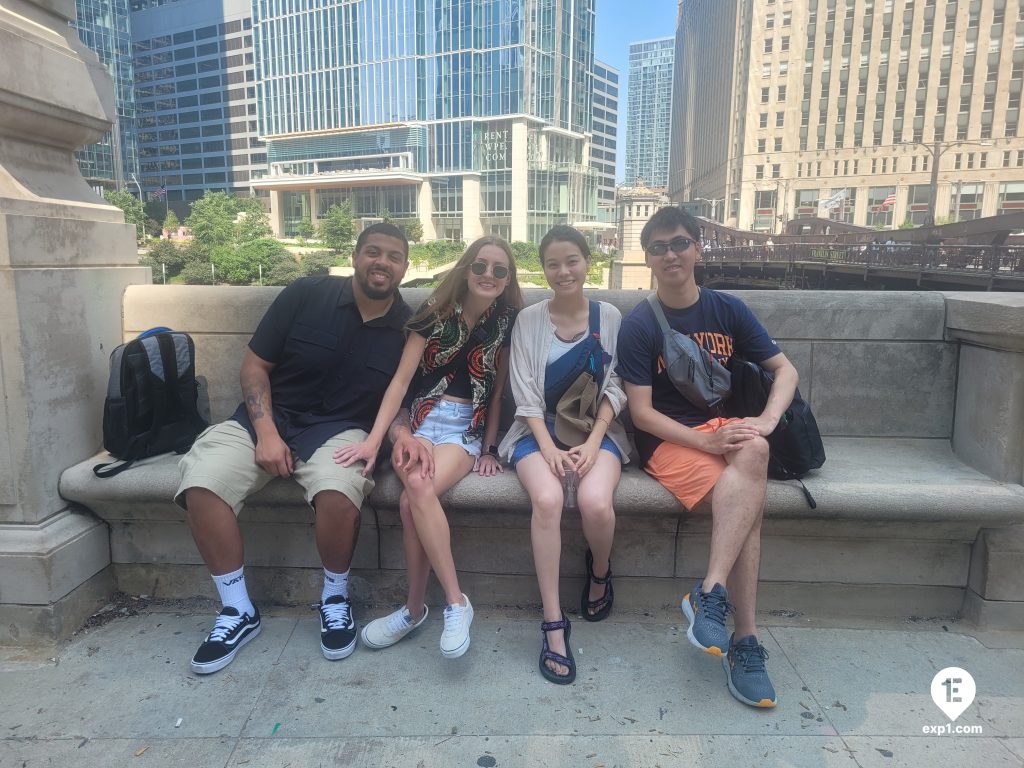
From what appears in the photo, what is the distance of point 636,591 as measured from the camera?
3211 mm

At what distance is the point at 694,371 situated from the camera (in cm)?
304

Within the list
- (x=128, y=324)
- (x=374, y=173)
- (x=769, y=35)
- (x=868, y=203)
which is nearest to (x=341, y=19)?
(x=374, y=173)

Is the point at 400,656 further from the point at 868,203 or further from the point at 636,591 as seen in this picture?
the point at 868,203

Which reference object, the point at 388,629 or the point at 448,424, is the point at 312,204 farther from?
the point at 388,629

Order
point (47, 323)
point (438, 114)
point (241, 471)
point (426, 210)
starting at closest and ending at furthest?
point (241, 471)
point (47, 323)
point (426, 210)
point (438, 114)

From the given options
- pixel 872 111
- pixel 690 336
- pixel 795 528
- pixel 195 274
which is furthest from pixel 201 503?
pixel 872 111

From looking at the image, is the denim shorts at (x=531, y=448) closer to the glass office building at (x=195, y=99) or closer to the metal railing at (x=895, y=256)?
the metal railing at (x=895, y=256)

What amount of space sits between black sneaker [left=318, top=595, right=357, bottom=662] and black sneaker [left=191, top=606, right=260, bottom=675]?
332 millimetres

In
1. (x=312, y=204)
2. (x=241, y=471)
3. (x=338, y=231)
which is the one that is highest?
(x=312, y=204)

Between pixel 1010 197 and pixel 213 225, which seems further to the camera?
pixel 1010 197

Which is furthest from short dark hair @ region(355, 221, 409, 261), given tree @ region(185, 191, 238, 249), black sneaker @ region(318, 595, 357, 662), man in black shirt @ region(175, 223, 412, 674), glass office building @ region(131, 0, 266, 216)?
glass office building @ region(131, 0, 266, 216)

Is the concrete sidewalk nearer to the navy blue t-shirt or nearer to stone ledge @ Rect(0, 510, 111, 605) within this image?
stone ledge @ Rect(0, 510, 111, 605)

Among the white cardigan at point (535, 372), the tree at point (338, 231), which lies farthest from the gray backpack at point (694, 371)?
the tree at point (338, 231)

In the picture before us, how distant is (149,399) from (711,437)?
8.63 ft
